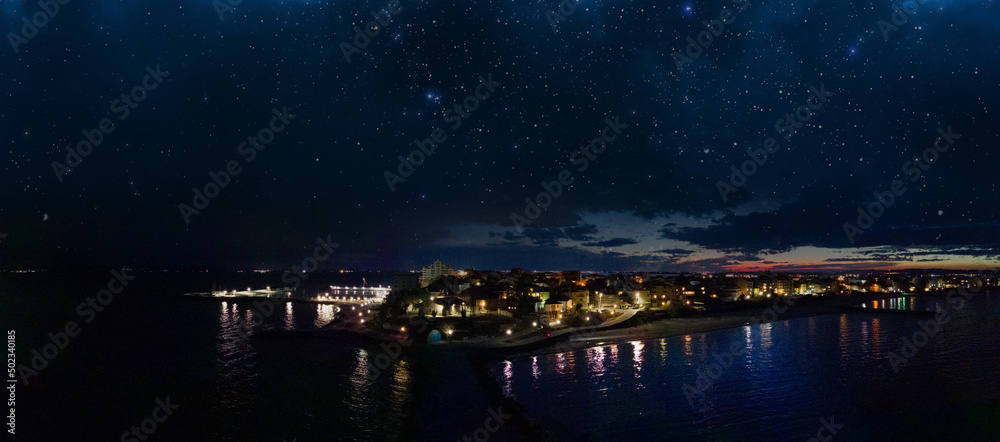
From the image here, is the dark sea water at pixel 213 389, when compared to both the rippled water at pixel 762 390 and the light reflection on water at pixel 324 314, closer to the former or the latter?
the rippled water at pixel 762 390

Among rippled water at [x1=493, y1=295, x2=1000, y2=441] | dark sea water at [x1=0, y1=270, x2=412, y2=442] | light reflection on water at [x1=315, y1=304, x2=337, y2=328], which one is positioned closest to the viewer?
rippled water at [x1=493, y1=295, x2=1000, y2=441]

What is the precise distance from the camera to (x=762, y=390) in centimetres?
2586

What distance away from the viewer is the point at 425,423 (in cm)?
1973

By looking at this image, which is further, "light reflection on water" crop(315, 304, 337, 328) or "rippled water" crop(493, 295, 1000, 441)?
"light reflection on water" crop(315, 304, 337, 328)

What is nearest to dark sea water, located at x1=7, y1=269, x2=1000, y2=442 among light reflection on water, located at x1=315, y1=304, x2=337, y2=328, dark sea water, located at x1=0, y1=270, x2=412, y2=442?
dark sea water, located at x1=0, y1=270, x2=412, y2=442

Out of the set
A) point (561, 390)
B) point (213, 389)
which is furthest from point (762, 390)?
point (213, 389)

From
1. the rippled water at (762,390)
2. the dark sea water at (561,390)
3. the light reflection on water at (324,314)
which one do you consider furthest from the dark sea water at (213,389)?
the light reflection on water at (324,314)

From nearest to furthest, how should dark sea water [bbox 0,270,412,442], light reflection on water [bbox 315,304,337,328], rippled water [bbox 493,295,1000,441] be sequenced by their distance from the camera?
1. rippled water [bbox 493,295,1000,441]
2. dark sea water [bbox 0,270,412,442]
3. light reflection on water [bbox 315,304,337,328]

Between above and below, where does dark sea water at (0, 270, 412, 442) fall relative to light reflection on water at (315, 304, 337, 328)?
above

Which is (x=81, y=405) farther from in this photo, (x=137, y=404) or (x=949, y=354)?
(x=949, y=354)

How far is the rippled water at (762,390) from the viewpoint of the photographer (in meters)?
19.9

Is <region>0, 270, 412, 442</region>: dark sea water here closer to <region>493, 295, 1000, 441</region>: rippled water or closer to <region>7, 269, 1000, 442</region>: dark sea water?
<region>7, 269, 1000, 442</region>: dark sea water

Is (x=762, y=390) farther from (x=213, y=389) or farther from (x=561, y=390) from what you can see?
(x=213, y=389)

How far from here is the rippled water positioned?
1994cm
